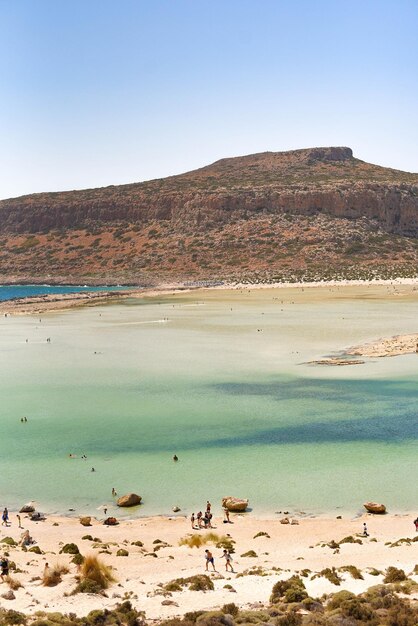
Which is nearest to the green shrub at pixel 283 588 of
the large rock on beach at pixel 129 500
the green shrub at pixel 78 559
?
the green shrub at pixel 78 559

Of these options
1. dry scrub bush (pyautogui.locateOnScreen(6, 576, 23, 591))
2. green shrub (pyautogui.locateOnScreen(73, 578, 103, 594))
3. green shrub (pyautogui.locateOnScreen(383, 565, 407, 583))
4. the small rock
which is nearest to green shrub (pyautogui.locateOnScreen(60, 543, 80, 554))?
dry scrub bush (pyautogui.locateOnScreen(6, 576, 23, 591))

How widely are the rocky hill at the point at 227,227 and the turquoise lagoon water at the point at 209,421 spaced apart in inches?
2678

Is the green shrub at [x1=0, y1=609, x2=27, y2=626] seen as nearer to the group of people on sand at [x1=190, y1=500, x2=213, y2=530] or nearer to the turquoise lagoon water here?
the group of people on sand at [x1=190, y1=500, x2=213, y2=530]

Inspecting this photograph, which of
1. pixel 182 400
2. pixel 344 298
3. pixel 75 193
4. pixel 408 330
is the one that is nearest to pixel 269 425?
pixel 182 400

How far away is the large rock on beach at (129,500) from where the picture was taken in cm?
2465

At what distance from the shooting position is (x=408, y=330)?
60.8 meters

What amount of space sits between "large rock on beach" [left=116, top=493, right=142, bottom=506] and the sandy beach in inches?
49.2

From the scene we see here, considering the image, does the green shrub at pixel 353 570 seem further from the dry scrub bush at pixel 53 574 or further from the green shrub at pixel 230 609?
the dry scrub bush at pixel 53 574

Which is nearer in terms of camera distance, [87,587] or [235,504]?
[87,587]

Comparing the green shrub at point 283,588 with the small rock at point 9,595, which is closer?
the green shrub at point 283,588

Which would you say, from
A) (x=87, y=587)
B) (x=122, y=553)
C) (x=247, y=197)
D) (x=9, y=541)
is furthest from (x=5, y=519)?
(x=247, y=197)

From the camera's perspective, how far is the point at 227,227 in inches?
5901

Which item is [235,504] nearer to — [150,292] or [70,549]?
[70,549]

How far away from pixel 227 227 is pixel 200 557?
132 meters
